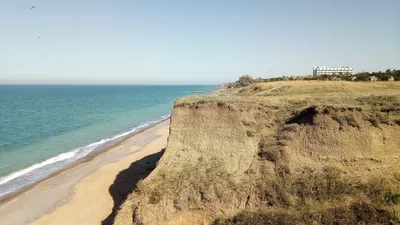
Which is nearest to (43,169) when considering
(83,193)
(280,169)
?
(83,193)

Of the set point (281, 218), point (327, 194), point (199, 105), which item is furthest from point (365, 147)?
point (199, 105)

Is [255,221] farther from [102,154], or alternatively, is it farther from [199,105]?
[102,154]

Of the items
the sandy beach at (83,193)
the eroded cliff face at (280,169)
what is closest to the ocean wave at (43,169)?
the sandy beach at (83,193)

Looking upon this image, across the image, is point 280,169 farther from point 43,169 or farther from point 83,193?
point 43,169

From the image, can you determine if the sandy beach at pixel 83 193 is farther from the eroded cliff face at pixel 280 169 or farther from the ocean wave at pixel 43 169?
the eroded cliff face at pixel 280 169

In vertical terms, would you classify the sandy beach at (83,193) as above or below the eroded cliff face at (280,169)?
below

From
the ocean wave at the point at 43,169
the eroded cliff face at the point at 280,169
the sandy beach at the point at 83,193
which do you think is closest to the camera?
the eroded cliff face at the point at 280,169

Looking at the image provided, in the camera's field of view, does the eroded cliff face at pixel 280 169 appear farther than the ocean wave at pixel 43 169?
No
